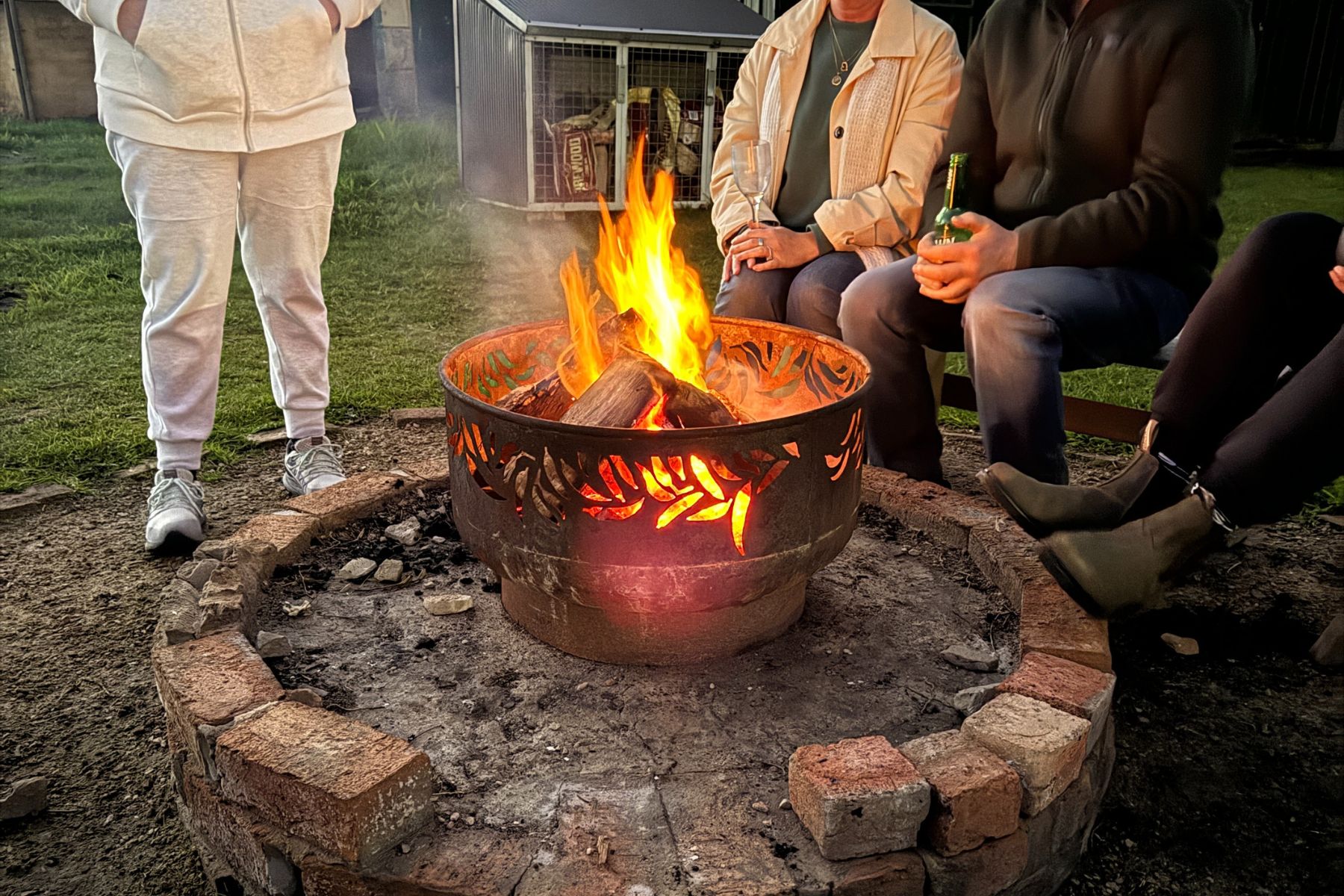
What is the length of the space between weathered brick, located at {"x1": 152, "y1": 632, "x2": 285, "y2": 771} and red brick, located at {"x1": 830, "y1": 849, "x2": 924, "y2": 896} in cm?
112

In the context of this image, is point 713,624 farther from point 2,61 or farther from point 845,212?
point 2,61

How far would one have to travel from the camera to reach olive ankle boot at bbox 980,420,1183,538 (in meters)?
2.30

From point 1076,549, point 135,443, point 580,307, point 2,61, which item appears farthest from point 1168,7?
point 2,61

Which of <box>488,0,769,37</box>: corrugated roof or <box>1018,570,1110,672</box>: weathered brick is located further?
<box>488,0,769,37</box>: corrugated roof

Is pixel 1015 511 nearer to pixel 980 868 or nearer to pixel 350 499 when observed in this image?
pixel 980 868

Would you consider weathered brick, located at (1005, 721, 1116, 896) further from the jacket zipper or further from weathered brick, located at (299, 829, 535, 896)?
the jacket zipper

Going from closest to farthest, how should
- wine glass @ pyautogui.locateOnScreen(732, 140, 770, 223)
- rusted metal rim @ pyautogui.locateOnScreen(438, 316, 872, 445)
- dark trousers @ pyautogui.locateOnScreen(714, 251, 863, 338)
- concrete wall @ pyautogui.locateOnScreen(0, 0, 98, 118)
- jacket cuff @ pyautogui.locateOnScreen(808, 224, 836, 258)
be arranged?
rusted metal rim @ pyautogui.locateOnScreen(438, 316, 872, 445) < wine glass @ pyautogui.locateOnScreen(732, 140, 770, 223) < dark trousers @ pyautogui.locateOnScreen(714, 251, 863, 338) < jacket cuff @ pyautogui.locateOnScreen(808, 224, 836, 258) < concrete wall @ pyautogui.locateOnScreen(0, 0, 98, 118)

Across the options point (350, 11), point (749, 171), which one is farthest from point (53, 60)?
point (749, 171)

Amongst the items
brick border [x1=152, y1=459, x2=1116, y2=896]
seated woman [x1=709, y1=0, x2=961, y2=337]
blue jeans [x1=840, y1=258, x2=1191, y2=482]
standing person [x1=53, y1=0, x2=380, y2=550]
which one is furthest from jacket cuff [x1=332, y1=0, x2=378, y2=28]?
brick border [x1=152, y1=459, x2=1116, y2=896]

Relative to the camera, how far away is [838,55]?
3344 millimetres

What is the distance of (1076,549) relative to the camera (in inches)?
84.3

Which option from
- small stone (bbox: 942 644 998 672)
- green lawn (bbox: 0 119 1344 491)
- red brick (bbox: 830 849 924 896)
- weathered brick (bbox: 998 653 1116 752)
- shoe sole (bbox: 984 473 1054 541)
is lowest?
green lawn (bbox: 0 119 1344 491)

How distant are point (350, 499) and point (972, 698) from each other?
1831mm

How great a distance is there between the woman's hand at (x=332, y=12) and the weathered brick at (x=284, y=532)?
147 cm
